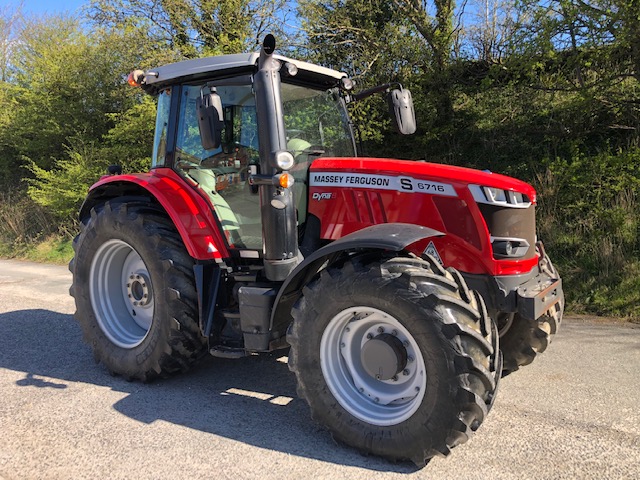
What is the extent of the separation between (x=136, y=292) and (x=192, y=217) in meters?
1.03

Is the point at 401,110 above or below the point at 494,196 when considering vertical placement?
above

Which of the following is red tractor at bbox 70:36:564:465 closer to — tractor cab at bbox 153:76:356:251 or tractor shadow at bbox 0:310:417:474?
tractor cab at bbox 153:76:356:251

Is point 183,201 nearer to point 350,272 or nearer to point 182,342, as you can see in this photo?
point 182,342

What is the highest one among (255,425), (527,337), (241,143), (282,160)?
(241,143)

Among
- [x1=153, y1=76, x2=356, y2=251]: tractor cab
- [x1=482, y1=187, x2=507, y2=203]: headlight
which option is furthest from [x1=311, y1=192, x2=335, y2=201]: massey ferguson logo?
[x1=482, y1=187, x2=507, y2=203]: headlight

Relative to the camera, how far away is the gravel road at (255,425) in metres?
2.66

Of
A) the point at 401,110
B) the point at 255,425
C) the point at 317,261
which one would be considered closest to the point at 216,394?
the point at 255,425

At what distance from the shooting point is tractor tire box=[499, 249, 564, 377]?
3.58m

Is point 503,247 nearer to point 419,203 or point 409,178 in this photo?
point 419,203

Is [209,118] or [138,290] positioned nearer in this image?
[209,118]

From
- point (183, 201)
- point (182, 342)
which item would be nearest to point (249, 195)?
point (183, 201)

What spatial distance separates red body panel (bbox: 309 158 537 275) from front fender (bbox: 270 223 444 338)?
0.18 m

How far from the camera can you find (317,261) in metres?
3.10

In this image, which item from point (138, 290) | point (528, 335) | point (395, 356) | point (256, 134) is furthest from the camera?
point (138, 290)
